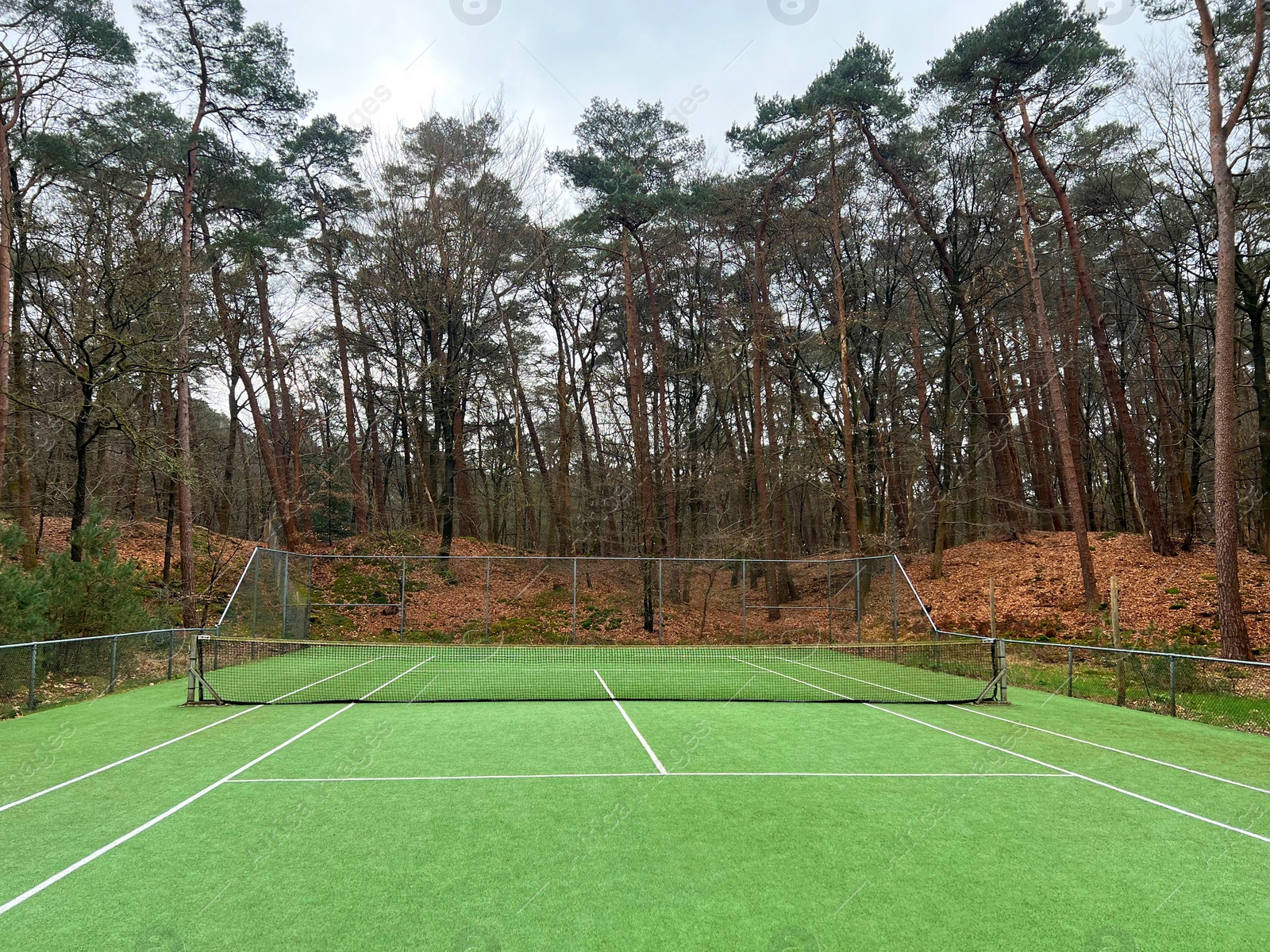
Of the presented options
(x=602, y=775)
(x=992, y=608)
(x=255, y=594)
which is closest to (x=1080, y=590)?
(x=992, y=608)

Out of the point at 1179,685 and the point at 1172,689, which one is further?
the point at 1179,685

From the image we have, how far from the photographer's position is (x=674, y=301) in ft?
86.9

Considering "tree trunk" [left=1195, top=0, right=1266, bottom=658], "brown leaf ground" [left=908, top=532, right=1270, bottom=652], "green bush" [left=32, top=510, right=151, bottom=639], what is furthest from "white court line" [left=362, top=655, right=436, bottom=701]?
"tree trunk" [left=1195, top=0, right=1266, bottom=658]

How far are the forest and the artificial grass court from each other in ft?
24.1

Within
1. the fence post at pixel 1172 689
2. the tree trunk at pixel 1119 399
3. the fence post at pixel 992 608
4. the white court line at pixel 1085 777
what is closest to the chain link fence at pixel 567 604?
the fence post at pixel 992 608

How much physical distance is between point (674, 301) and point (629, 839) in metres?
23.1

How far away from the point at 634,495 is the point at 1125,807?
705 inches

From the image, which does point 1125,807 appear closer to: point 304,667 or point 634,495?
point 304,667

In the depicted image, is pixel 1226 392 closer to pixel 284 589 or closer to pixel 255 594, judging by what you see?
pixel 255 594

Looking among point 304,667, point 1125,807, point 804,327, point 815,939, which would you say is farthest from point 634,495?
point 815,939

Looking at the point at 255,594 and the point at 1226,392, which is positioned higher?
the point at 1226,392

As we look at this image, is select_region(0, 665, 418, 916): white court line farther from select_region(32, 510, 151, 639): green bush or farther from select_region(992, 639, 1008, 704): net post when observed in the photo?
select_region(992, 639, 1008, 704): net post

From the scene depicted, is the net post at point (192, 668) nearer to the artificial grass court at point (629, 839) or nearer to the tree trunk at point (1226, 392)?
the artificial grass court at point (629, 839)

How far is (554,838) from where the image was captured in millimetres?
5207
